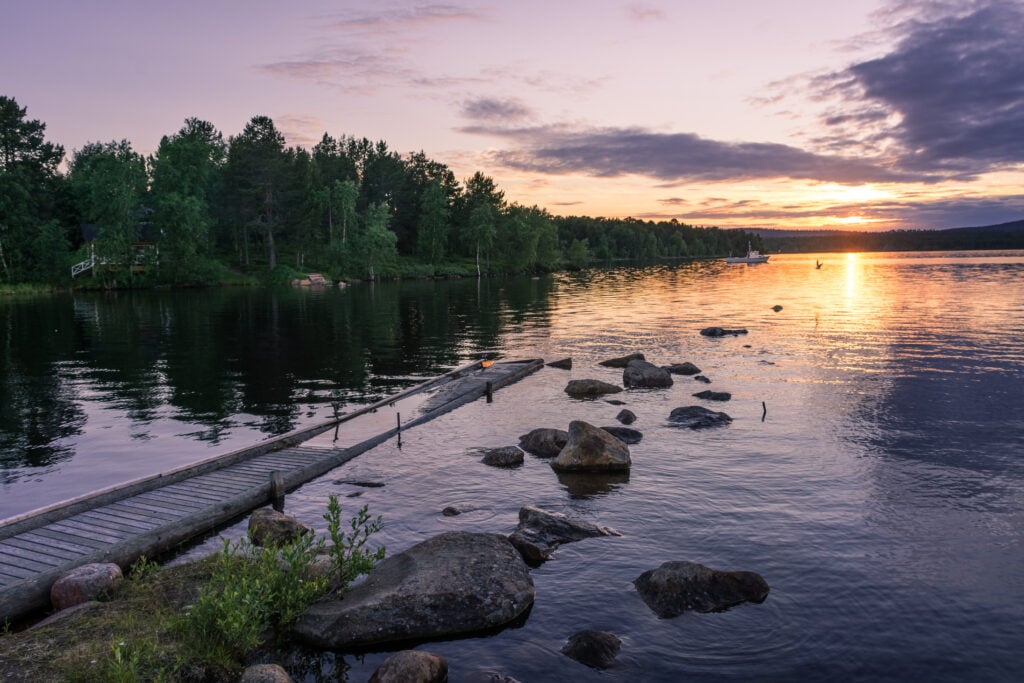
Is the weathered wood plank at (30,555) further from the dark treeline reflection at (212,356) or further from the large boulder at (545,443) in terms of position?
the large boulder at (545,443)

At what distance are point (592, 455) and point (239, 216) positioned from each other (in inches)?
4922

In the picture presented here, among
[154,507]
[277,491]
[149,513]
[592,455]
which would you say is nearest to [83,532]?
[149,513]

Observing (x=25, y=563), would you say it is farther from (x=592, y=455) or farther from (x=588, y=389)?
(x=588, y=389)

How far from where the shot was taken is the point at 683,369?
1602 inches

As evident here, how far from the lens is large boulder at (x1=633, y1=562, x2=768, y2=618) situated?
1399 centimetres

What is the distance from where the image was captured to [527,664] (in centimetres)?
1214

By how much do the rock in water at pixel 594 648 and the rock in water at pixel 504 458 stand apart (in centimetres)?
1103

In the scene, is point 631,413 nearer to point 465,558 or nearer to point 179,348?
point 465,558

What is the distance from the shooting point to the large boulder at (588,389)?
35125 mm

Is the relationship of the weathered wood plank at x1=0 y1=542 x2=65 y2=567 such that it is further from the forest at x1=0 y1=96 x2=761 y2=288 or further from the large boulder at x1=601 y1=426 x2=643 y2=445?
the forest at x1=0 y1=96 x2=761 y2=288

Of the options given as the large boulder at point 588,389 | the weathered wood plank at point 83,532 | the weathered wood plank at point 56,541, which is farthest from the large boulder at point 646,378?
the weathered wood plank at point 56,541

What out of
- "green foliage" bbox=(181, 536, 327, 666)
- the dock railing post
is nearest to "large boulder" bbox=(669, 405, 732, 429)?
the dock railing post

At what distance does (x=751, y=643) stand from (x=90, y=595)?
1278 centimetres

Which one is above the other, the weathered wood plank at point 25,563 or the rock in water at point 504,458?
the weathered wood plank at point 25,563
